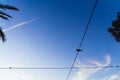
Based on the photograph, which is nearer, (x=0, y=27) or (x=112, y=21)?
(x=0, y=27)

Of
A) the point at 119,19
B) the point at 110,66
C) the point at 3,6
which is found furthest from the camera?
the point at 119,19

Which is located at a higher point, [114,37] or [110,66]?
[114,37]

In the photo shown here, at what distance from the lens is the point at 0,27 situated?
24.2 metres

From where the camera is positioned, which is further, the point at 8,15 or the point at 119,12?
the point at 119,12

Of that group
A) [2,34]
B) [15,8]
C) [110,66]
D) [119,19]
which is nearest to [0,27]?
[2,34]

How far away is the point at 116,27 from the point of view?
3425 cm

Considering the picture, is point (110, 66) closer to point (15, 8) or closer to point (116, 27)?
point (116, 27)

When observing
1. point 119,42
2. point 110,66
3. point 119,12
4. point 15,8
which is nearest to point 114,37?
point 119,42

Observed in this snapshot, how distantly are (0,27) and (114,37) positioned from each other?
17568mm

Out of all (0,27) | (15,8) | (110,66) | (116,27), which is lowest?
(110,66)

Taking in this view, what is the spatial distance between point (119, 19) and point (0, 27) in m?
16.6

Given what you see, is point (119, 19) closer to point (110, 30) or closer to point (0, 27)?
point (110, 30)

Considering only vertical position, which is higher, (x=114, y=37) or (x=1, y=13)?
(x=114, y=37)

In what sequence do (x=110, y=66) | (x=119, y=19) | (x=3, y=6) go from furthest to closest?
(x=119, y=19) < (x=110, y=66) < (x=3, y=6)
